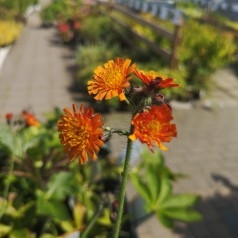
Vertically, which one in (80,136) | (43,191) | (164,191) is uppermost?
(80,136)

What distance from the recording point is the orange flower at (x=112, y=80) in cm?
94

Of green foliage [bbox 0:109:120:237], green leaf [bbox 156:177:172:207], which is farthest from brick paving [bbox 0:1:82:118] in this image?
green leaf [bbox 156:177:172:207]

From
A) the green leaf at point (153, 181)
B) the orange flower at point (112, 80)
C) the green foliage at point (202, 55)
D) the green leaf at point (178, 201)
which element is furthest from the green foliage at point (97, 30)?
the orange flower at point (112, 80)

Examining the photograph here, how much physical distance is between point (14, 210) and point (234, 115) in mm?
4518

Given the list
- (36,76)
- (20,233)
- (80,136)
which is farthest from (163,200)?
(36,76)

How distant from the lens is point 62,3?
14.9 meters

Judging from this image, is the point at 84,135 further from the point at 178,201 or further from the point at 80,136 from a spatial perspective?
the point at 178,201

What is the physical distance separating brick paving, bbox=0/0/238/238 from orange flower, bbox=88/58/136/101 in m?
0.23

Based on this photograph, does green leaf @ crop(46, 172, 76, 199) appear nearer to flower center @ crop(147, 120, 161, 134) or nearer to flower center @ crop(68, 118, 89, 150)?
flower center @ crop(68, 118, 89, 150)

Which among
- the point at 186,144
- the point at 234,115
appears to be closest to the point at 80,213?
the point at 186,144

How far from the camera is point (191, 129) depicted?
5.36 metres

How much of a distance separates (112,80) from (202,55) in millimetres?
5861

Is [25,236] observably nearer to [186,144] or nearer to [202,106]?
[186,144]

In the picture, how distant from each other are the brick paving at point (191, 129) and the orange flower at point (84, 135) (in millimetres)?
246
